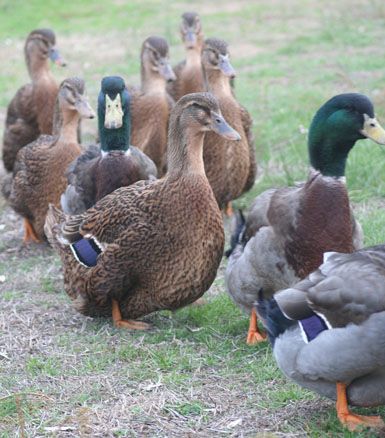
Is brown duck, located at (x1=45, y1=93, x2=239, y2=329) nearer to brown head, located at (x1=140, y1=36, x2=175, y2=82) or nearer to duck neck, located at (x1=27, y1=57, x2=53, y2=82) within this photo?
brown head, located at (x1=140, y1=36, x2=175, y2=82)

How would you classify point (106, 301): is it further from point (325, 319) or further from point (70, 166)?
point (325, 319)

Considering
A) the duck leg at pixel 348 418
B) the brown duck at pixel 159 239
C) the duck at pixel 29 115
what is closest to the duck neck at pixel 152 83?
the duck at pixel 29 115

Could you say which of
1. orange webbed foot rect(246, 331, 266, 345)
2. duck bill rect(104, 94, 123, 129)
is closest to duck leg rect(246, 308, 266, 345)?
orange webbed foot rect(246, 331, 266, 345)

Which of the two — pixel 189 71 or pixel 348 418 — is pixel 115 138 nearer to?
pixel 189 71

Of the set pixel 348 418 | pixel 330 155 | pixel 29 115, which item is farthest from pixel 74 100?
pixel 348 418

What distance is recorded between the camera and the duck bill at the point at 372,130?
500cm

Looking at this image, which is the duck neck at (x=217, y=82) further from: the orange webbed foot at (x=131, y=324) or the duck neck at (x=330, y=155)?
the duck neck at (x=330, y=155)

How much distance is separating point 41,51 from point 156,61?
1378 millimetres

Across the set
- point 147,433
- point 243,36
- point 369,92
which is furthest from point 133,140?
point 243,36

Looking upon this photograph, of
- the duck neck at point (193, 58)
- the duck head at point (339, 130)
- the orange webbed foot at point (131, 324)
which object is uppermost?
the duck head at point (339, 130)

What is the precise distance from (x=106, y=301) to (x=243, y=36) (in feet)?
32.6

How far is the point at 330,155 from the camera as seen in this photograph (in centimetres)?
512

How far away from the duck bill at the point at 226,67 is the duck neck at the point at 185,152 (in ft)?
7.07

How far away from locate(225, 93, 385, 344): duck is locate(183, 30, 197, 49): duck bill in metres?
4.17
